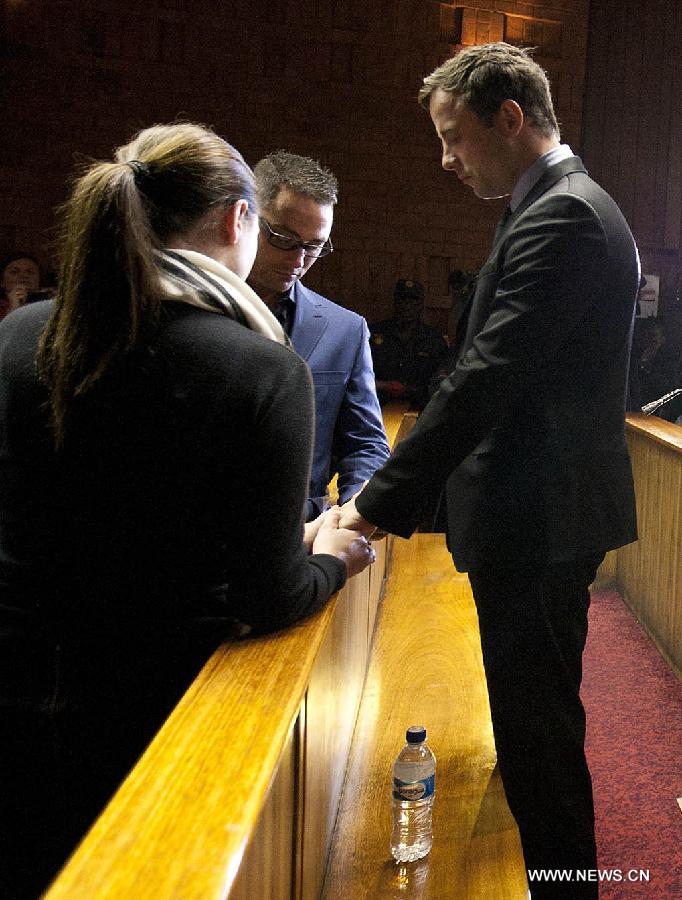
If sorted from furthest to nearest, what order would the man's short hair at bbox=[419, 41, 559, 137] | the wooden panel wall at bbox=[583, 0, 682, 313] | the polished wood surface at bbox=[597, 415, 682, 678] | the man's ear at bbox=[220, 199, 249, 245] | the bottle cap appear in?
1. the wooden panel wall at bbox=[583, 0, 682, 313]
2. the polished wood surface at bbox=[597, 415, 682, 678]
3. the bottle cap
4. the man's short hair at bbox=[419, 41, 559, 137]
5. the man's ear at bbox=[220, 199, 249, 245]

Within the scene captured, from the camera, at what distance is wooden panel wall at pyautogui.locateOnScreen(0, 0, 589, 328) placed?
5.48 metres

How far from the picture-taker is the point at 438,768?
6.45ft

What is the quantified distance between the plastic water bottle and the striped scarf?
0.97m

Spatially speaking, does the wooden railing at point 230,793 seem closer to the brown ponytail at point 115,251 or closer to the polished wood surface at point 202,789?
the polished wood surface at point 202,789

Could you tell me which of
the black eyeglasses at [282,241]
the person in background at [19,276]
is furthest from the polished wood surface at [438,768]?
the person in background at [19,276]

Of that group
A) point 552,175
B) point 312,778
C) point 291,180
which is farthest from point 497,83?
point 312,778

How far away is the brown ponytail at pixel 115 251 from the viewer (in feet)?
2.81

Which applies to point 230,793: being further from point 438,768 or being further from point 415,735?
point 438,768

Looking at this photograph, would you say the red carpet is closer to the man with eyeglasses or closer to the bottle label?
the bottle label

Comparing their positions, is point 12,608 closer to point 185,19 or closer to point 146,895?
point 146,895

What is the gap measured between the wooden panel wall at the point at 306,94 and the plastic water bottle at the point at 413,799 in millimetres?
4649

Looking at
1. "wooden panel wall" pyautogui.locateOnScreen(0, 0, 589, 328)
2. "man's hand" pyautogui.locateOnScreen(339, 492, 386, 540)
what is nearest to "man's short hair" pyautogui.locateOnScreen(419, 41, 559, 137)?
"man's hand" pyautogui.locateOnScreen(339, 492, 386, 540)

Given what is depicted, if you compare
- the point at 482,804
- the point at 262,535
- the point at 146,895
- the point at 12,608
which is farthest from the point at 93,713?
the point at 482,804

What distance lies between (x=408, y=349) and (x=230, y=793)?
4734 mm
